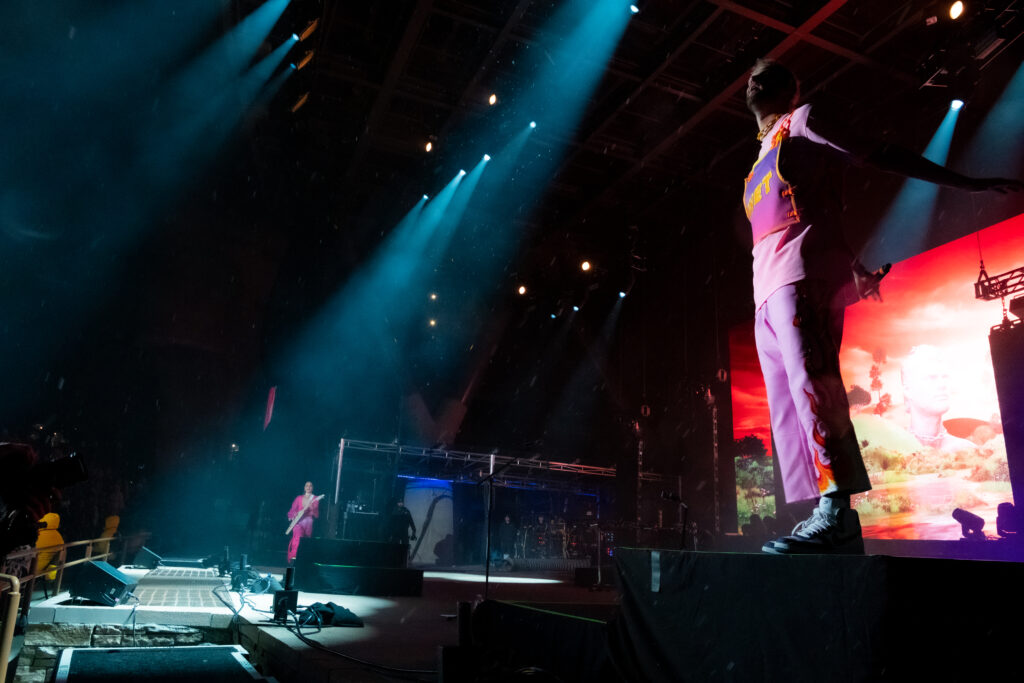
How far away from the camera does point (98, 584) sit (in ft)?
16.9

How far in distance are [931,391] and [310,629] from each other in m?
6.93

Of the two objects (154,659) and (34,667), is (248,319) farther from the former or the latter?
(154,659)

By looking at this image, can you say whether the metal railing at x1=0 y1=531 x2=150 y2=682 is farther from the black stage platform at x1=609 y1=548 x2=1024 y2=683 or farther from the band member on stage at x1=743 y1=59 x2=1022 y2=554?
the band member on stage at x1=743 y1=59 x2=1022 y2=554

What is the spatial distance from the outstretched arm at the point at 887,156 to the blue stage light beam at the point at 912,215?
24.0 feet

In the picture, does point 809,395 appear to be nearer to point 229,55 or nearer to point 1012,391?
point 1012,391

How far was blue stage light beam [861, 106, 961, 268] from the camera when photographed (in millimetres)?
7918

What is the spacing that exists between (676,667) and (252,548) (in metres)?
13.2

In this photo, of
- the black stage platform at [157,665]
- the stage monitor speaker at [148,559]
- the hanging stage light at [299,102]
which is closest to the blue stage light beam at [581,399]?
the hanging stage light at [299,102]

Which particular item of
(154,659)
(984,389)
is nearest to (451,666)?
(154,659)

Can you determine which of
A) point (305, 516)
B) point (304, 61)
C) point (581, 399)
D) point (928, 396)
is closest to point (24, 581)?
point (305, 516)

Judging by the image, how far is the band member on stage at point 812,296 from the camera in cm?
156

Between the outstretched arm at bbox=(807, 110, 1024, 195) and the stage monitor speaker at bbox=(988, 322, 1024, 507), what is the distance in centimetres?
595

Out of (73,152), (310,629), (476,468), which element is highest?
(73,152)

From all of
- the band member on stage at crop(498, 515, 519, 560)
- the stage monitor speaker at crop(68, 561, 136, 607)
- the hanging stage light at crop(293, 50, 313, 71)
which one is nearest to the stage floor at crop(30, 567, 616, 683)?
the stage monitor speaker at crop(68, 561, 136, 607)
